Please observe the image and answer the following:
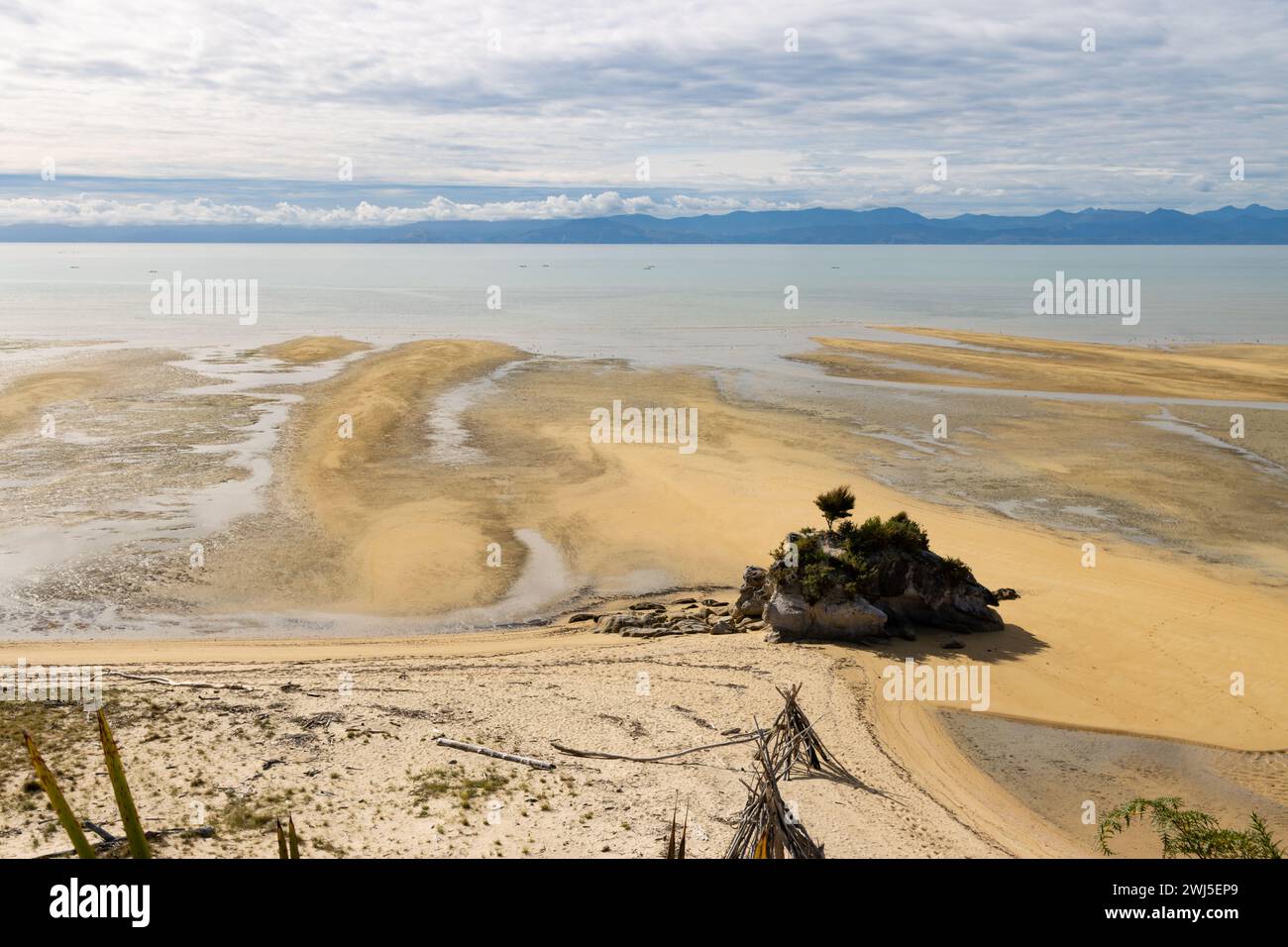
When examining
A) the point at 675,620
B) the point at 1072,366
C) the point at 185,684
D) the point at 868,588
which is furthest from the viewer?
the point at 1072,366

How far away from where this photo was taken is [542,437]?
155 ft

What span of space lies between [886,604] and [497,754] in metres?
11.8

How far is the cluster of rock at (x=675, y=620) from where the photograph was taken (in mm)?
24469

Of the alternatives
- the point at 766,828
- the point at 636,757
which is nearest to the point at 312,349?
the point at 636,757

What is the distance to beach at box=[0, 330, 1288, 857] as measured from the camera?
1491cm

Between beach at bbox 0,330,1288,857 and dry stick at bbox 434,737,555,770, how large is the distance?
246mm

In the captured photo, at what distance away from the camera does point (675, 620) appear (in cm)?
2544

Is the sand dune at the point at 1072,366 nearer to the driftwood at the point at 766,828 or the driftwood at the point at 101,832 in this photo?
the driftwood at the point at 766,828

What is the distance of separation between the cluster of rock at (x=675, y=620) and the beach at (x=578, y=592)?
29.2 inches

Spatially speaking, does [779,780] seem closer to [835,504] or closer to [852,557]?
[852,557]

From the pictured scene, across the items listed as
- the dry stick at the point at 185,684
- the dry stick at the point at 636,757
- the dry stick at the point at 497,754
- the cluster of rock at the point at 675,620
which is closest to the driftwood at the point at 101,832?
the dry stick at the point at 497,754

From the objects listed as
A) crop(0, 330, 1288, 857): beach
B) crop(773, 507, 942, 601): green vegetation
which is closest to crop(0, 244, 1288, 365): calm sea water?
crop(0, 330, 1288, 857): beach

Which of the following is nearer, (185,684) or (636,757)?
(636,757)
